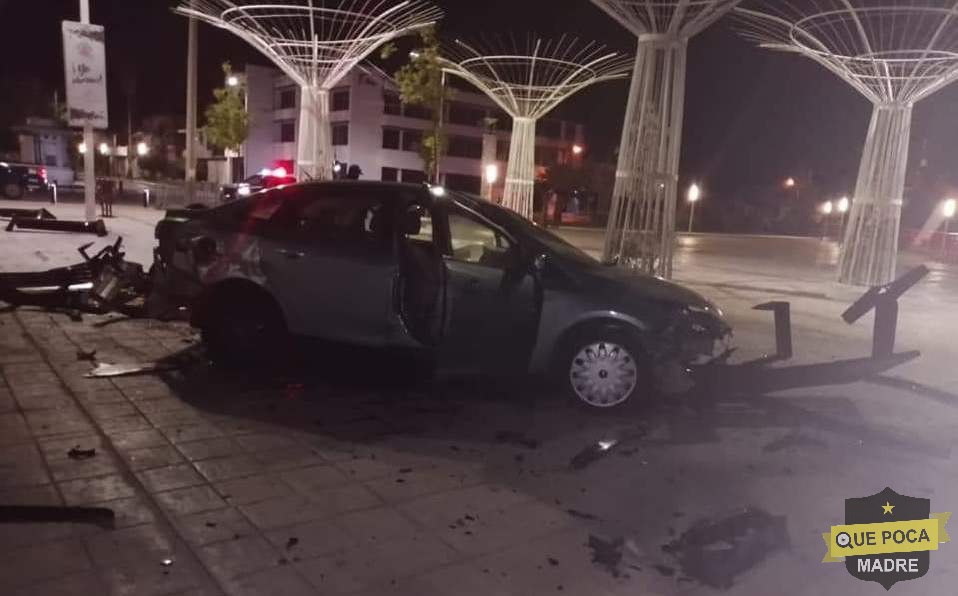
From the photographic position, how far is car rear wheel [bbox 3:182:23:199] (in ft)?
86.0

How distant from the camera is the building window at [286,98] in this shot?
169 ft

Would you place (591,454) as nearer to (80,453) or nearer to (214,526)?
(214,526)

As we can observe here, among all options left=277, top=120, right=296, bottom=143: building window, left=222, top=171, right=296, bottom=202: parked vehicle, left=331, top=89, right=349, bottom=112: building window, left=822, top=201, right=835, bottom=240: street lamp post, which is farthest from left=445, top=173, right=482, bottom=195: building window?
left=222, top=171, right=296, bottom=202: parked vehicle

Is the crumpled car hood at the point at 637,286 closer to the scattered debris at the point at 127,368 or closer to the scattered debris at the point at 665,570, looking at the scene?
the scattered debris at the point at 665,570

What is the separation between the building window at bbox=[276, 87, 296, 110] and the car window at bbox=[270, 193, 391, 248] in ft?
156

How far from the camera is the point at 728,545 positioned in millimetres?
3865

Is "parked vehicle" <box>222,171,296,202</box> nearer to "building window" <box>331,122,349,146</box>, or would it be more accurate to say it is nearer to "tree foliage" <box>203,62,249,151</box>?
"tree foliage" <box>203,62,249,151</box>

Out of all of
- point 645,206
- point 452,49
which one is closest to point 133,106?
point 452,49

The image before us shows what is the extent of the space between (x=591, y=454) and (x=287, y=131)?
51303 millimetres

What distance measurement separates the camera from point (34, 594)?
3.07m

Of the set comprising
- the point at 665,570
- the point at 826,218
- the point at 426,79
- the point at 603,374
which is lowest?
the point at 665,570

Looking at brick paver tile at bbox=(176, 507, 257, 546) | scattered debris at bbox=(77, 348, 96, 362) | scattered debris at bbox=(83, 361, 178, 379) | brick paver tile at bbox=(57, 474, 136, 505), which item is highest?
scattered debris at bbox=(77, 348, 96, 362)

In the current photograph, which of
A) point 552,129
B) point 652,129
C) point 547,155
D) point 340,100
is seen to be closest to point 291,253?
point 652,129

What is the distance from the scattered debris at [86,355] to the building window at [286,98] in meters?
47.0
